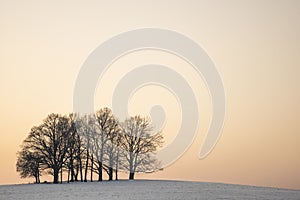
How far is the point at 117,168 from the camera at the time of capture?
263 feet

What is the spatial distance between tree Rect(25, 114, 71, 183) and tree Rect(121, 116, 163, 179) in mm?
10998

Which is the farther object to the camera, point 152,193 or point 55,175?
point 55,175

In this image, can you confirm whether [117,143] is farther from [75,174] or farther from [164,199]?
[164,199]

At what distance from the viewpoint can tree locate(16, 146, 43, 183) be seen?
74625 millimetres

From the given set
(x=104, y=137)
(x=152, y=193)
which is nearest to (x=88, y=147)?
(x=104, y=137)

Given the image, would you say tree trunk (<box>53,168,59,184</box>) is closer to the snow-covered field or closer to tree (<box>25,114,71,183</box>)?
tree (<box>25,114,71,183</box>)

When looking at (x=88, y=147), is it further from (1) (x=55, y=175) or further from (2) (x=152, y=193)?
(2) (x=152, y=193)

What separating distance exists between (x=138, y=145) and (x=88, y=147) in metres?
9.28

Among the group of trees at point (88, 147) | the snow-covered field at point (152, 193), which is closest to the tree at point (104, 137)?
the group of trees at point (88, 147)

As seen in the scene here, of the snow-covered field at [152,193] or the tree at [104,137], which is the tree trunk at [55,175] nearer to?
the tree at [104,137]

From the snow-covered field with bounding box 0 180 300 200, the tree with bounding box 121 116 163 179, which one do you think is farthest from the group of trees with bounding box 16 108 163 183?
the snow-covered field with bounding box 0 180 300 200

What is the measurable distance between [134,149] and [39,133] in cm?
1716

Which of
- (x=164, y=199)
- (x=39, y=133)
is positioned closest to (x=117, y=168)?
(x=39, y=133)

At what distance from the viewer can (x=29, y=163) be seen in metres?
75.6
